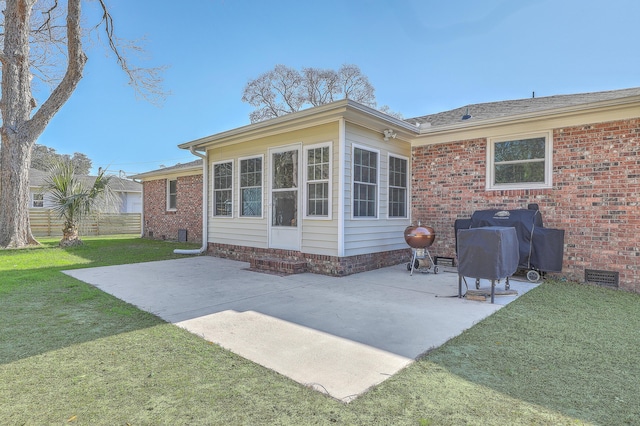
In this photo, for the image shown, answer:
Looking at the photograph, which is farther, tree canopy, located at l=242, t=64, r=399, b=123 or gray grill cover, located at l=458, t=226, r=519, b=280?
tree canopy, located at l=242, t=64, r=399, b=123

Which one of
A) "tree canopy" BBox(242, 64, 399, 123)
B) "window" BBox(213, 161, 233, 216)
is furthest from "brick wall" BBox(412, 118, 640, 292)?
"tree canopy" BBox(242, 64, 399, 123)

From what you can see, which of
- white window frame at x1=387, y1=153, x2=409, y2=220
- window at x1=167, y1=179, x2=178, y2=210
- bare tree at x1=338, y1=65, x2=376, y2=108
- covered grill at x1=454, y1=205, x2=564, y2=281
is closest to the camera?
covered grill at x1=454, y1=205, x2=564, y2=281

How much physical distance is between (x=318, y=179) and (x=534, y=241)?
3.98 m

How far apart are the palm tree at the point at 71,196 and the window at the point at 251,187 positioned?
5.67m

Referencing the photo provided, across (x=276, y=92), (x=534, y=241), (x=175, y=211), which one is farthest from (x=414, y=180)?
(x=276, y=92)

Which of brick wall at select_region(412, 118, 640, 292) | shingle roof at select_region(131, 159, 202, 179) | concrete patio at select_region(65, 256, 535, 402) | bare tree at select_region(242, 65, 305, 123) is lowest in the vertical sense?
concrete patio at select_region(65, 256, 535, 402)

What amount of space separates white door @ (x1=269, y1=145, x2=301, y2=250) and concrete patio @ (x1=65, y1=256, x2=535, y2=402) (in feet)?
3.27

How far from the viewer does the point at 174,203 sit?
13719 millimetres

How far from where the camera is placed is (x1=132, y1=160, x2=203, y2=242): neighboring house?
40.7 ft

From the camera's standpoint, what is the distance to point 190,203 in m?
12.7

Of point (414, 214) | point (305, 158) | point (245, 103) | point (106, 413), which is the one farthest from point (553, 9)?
point (245, 103)

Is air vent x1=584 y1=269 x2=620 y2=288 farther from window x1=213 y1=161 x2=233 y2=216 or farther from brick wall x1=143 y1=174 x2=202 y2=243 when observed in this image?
brick wall x1=143 y1=174 x2=202 y2=243

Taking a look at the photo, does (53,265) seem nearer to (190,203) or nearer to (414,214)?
(190,203)

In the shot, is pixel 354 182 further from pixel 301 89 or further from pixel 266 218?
pixel 301 89
